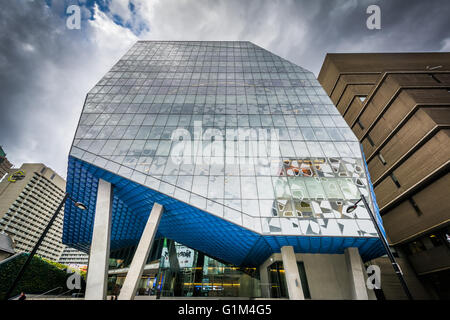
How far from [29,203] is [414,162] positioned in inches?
5617

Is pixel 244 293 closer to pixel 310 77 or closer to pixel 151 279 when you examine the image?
pixel 151 279

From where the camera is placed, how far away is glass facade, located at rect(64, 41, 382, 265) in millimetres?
15867

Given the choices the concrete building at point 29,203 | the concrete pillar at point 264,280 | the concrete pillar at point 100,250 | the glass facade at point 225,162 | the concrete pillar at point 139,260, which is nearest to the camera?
the concrete pillar at point 139,260

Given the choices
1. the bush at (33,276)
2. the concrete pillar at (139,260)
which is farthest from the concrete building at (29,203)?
the concrete pillar at (139,260)

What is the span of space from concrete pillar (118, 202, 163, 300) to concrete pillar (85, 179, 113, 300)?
1.91m

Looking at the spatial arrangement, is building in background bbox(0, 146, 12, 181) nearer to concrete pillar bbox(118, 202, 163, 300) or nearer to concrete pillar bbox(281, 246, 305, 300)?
concrete pillar bbox(118, 202, 163, 300)

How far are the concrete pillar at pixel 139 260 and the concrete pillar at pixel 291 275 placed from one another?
37.3 ft

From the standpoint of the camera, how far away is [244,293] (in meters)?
23.4

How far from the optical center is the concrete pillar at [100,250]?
1475 centimetres

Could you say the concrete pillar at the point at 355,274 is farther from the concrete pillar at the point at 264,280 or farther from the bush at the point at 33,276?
the bush at the point at 33,276

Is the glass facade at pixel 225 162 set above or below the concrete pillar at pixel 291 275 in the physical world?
above

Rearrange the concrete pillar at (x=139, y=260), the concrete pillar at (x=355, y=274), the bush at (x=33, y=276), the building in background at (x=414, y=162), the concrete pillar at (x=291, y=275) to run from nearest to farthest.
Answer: the concrete pillar at (x=139, y=260), the concrete pillar at (x=291, y=275), the concrete pillar at (x=355, y=274), the bush at (x=33, y=276), the building in background at (x=414, y=162)

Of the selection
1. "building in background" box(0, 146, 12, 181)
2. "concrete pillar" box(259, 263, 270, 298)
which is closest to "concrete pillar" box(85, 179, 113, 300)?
"concrete pillar" box(259, 263, 270, 298)
